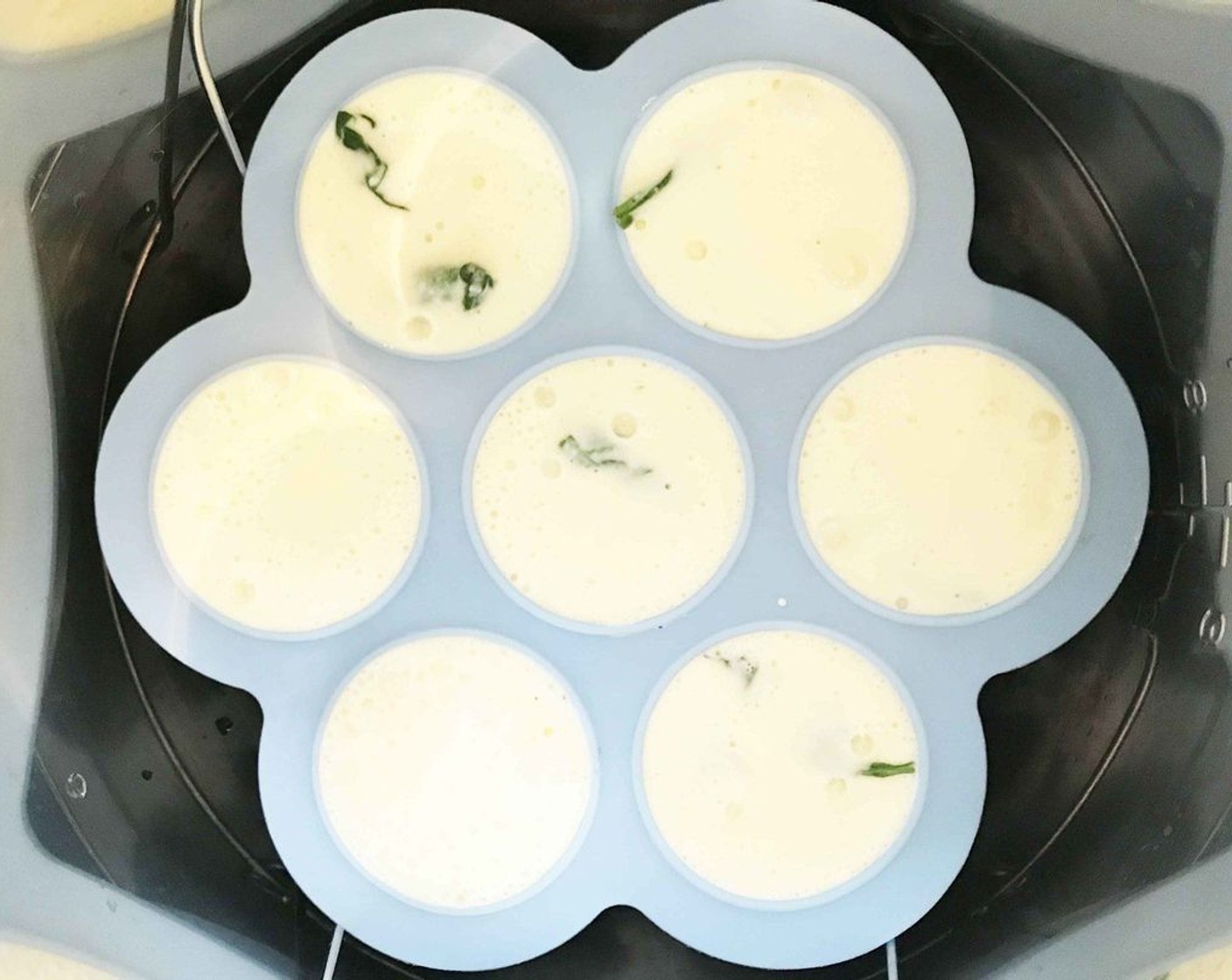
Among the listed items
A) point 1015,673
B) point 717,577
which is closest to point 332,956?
point 717,577

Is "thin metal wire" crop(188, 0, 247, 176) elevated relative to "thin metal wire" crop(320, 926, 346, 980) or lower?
elevated

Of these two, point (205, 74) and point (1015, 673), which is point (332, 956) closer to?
point (1015, 673)

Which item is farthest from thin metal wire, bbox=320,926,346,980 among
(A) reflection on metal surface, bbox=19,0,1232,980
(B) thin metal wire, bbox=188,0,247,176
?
(B) thin metal wire, bbox=188,0,247,176

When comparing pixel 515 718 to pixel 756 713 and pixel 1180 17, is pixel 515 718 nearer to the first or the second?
pixel 756 713

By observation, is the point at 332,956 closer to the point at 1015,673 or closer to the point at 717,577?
the point at 717,577

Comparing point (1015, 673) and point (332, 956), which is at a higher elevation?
point (1015, 673)

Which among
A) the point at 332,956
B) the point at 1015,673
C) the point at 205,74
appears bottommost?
the point at 332,956

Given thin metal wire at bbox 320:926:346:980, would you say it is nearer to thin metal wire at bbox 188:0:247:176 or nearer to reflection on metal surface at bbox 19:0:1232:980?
reflection on metal surface at bbox 19:0:1232:980

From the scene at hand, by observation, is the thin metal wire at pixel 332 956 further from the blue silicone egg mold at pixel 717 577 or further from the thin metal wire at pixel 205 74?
the thin metal wire at pixel 205 74
